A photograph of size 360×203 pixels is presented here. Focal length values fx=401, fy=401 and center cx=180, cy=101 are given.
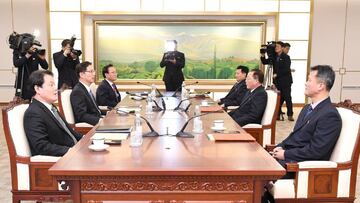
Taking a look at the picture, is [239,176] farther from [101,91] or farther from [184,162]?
[101,91]

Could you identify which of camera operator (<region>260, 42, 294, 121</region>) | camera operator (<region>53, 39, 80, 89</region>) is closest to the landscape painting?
camera operator (<region>260, 42, 294, 121</region>)

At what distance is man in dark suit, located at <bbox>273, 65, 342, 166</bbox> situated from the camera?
266 centimetres

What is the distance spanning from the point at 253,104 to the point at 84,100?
1.81 meters

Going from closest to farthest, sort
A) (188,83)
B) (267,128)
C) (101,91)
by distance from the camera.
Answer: (267,128) → (101,91) → (188,83)

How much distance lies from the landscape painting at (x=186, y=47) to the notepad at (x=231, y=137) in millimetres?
5642

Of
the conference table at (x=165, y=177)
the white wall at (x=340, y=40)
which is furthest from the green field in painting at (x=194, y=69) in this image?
the conference table at (x=165, y=177)

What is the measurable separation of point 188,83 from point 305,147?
555 centimetres

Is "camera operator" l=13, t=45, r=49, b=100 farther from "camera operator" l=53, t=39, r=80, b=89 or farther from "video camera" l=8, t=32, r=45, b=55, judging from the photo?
"camera operator" l=53, t=39, r=80, b=89

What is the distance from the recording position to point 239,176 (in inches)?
81.0

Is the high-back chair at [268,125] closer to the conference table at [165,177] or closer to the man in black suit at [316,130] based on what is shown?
the man in black suit at [316,130]

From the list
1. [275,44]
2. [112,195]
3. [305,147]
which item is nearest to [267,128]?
[305,147]

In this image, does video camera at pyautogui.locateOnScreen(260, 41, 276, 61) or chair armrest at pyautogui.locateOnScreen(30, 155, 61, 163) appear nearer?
chair armrest at pyautogui.locateOnScreen(30, 155, 61, 163)

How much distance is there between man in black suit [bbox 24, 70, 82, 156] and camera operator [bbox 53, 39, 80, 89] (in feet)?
11.3

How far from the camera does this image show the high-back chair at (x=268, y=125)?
420 cm
